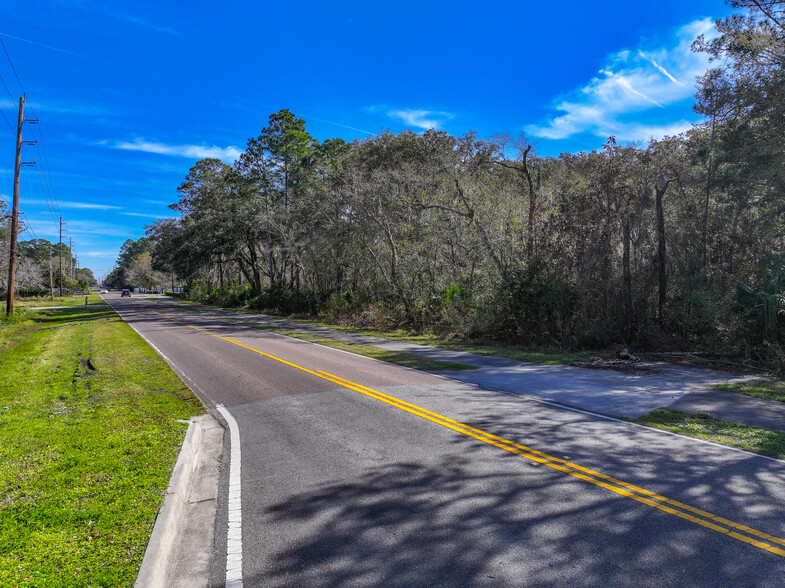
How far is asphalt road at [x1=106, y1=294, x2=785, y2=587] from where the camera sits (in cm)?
343

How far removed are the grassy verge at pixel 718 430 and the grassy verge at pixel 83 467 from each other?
6691 mm

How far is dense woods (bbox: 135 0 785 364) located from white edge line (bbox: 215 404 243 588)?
11695 mm

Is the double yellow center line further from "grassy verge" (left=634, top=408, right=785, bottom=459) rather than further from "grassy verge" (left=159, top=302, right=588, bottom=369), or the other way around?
"grassy verge" (left=159, top=302, right=588, bottom=369)

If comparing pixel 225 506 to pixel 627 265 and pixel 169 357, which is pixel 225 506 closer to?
pixel 169 357

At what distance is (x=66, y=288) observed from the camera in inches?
3964

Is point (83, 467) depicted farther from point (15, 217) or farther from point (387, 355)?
point (15, 217)

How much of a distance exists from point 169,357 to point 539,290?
12.2 m

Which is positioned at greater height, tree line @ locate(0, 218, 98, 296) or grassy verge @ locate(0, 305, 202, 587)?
tree line @ locate(0, 218, 98, 296)

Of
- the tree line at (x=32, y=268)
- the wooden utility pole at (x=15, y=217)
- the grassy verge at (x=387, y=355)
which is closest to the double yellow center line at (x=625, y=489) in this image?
the grassy verge at (x=387, y=355)

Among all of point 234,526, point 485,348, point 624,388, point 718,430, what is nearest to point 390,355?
point 485,348

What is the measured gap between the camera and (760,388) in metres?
9.37

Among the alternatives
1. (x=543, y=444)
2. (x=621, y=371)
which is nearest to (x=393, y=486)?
(x=543, y=444)

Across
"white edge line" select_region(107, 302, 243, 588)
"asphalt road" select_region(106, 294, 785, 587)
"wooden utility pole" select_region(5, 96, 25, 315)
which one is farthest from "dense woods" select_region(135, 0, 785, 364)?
"wooden utility pole" select_region(5, 96, 25, 315)

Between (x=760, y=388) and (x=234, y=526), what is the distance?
393 inches
